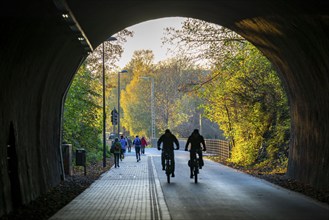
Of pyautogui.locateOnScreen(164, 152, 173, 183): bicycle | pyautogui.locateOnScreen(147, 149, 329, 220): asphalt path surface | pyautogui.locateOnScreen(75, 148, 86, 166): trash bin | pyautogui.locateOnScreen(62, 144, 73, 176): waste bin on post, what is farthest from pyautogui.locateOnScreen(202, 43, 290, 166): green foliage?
pyautogui.locateOnScreen(147, 149, 329, 220): asphalt path surface

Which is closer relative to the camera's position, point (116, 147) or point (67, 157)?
point (67, 157)

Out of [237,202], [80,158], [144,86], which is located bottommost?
[237,202]

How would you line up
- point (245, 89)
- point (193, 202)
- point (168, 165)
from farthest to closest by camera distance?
1. point (245, 89)
2. point (168, 165)
3. point (193, 202)

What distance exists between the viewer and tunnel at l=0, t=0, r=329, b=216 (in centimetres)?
1173

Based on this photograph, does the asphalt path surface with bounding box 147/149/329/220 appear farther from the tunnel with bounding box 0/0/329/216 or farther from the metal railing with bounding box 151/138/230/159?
the metal railing with bounding box 151/138/230/159

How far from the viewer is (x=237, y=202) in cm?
1381

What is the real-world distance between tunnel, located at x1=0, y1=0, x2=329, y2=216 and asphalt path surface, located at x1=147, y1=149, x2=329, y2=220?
1489 mm

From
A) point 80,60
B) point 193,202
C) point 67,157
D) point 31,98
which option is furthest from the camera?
point 67,157

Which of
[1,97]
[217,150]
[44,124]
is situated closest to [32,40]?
[1,97]

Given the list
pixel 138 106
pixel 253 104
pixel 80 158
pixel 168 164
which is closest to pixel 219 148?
pixel 253 104

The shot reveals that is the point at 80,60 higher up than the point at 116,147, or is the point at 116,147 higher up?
the point at 80,60

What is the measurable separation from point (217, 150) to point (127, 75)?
62.1 metres

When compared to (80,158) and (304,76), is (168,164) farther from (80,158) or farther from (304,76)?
(304,76)

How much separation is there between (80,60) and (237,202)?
7.92 meters
